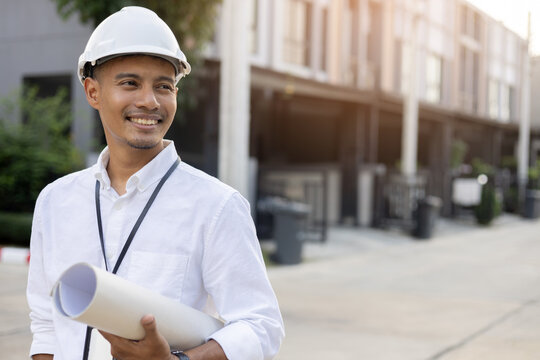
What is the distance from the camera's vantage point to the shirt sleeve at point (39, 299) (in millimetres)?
2002

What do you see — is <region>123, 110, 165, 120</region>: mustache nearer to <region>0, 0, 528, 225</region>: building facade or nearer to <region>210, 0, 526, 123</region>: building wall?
<region>0, 0, 528, 225</region>: building facade

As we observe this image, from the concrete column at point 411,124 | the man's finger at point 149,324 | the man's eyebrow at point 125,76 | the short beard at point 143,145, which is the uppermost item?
the concrete column at point 411,124

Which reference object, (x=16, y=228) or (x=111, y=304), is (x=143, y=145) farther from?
(x=16, y=228)

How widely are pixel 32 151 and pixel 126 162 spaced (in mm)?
10750

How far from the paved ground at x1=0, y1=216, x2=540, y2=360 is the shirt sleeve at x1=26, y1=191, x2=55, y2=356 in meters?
3.72

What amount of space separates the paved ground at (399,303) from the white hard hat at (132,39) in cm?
427

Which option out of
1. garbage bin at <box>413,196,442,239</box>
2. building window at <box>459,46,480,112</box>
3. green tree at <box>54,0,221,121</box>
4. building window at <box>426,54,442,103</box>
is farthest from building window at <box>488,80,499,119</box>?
green tree at <box>54,0,221,121</box>

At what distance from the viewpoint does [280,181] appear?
14.3 meters

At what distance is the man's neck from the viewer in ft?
6.24

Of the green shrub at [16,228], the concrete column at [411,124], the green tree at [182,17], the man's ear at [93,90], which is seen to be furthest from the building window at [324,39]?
the man's ear at [93,90]

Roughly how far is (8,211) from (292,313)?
21.6 ft

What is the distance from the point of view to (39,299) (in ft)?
6.61

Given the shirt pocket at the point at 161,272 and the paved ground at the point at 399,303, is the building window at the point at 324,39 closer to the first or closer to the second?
the paved ground at the point at 399,303

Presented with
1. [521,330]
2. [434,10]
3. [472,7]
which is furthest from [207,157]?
[472,7]
